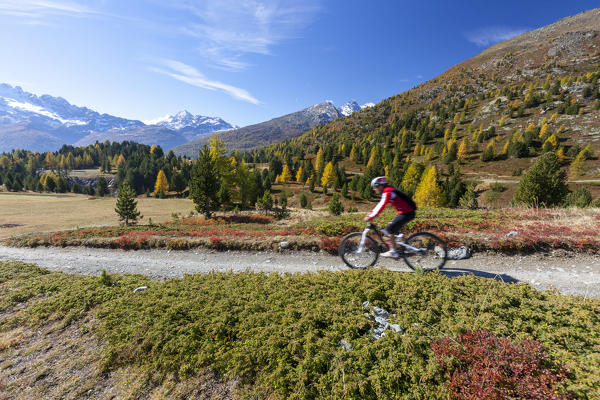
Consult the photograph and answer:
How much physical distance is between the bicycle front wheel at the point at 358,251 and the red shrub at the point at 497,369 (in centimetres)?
507

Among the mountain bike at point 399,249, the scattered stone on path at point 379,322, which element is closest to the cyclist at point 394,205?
the mountain bike at point 399,249

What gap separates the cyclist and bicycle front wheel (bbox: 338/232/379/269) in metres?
0.59

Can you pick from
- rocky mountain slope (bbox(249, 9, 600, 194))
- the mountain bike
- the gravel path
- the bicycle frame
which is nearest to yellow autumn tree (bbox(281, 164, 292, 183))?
rocky mountain slope (bbox(249, 9, 600, 194))

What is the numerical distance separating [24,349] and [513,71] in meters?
273

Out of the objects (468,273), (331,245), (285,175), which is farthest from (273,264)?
(285,175)

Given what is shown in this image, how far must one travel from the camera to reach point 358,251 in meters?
9.47

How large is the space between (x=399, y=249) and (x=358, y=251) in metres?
1.62

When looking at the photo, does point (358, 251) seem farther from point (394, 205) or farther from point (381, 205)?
point (394, 205)

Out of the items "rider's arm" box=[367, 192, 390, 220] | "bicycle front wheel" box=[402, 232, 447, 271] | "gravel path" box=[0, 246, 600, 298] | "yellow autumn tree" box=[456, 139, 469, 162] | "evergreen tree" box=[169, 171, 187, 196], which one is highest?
"yellow autumn tree" box=[456, 139, 469, 162]

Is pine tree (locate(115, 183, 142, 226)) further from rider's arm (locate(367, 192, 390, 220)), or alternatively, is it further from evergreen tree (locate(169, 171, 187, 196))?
evergreen tree (locate(169, 171, 187, 196))

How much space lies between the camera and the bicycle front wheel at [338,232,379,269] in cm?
944

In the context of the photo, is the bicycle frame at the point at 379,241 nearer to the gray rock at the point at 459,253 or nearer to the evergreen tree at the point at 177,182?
the gray rock at the point at 459,253

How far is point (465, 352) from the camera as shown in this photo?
413 centimetres

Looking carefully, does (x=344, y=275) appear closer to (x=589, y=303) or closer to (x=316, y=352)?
(x=316, y=352)
